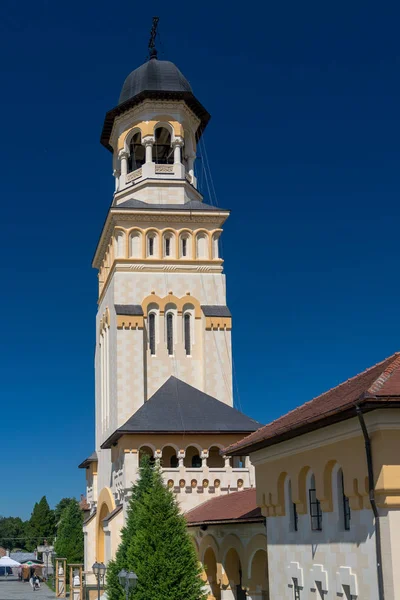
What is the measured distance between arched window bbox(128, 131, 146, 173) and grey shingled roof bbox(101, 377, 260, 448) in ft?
40.7

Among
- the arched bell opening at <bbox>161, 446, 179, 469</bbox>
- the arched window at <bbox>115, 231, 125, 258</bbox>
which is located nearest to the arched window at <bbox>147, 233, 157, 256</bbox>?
the arched window at <bbox>115, 231, 125, 258</bbox>

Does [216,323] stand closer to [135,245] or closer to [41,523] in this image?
[135,245]

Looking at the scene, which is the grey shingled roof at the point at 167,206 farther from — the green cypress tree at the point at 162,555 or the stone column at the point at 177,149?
the green cypress tree at the point at 162,555

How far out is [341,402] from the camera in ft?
47.0

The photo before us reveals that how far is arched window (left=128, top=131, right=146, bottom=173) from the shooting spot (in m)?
41.3

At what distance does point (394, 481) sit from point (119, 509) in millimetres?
20468

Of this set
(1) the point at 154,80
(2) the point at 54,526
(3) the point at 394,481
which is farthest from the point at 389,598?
(2) the point at 54,526

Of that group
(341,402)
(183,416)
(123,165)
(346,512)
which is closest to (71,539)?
(123,165)

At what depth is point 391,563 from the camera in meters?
12.9

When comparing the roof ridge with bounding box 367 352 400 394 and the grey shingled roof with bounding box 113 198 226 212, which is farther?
the grey shingled roof with bounding box 113 198 226 212

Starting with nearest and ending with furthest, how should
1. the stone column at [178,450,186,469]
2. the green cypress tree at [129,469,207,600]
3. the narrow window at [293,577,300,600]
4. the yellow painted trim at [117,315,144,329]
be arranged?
the narrow window at [293,577,300,600] → the green cypress tree at [129,469,207,600] → the stone column at [178,450,186,469] → the yellow painted trim at [117,315,144,329]

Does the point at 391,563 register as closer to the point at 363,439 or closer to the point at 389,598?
the point at 389,598

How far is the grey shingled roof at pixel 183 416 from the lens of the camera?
101 ft

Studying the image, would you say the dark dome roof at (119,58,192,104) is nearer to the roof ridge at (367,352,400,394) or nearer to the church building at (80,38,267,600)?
the church building at (80,38,267,600)
